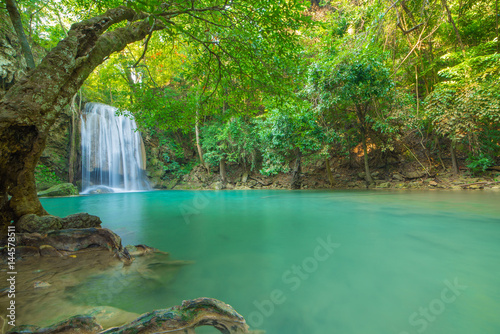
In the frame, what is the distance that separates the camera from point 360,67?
27.5 feet

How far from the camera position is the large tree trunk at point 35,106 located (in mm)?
2365

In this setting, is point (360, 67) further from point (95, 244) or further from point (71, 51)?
point (95, 244)

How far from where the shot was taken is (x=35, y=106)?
2.45 metres

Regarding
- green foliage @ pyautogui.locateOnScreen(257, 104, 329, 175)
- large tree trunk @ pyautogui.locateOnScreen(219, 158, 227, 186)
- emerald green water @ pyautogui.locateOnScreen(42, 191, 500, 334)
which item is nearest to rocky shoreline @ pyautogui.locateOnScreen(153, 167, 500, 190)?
large tree trunk @ pyautogui.locateOnScreen(219, 158, 227, 186)

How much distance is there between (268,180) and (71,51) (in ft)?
43.0

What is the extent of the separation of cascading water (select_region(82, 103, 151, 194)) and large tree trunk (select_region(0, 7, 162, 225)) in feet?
41.9

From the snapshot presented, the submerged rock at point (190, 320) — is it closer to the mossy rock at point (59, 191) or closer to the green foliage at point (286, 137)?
the green foliage at point (286, 137)

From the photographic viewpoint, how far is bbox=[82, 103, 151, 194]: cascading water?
14633 mm

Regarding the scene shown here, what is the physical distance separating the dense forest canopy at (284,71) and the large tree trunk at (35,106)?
0.7 inches

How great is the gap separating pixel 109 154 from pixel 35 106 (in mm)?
15063

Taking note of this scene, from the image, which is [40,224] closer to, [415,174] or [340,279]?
[340,279]

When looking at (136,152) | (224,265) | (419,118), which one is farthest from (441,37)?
(136,152)

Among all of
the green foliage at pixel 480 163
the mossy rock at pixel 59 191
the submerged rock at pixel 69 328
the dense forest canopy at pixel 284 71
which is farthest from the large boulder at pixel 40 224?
the green foliage at pixel 480 163

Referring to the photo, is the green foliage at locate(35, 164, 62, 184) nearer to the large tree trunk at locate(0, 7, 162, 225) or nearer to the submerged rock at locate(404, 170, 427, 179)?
the large tree trunk at locate(0, 7, 162, 225)
